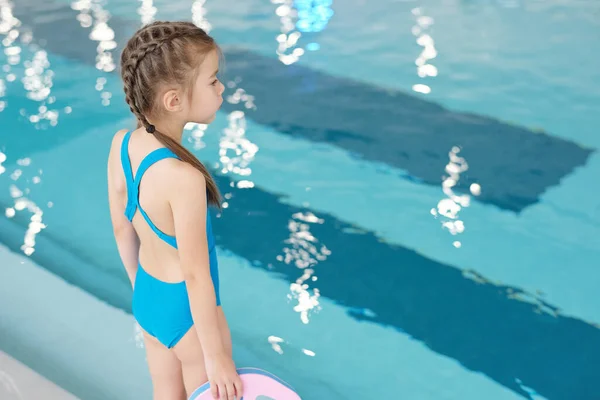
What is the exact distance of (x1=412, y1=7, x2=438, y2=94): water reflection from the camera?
15.7 ft

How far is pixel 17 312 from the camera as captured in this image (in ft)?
9.30

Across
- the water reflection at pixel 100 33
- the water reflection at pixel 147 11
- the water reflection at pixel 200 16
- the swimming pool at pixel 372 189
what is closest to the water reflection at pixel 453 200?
the swimming pool at pixel 372 189

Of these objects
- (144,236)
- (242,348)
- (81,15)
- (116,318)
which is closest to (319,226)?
(242,348)

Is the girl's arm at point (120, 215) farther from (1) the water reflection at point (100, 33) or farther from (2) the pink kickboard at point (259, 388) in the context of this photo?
(1) the water reflection at point (100, 33)

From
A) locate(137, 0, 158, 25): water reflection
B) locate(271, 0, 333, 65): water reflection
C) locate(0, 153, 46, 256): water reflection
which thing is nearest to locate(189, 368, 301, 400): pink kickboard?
locate(0, 153, 46, 256): water reflection

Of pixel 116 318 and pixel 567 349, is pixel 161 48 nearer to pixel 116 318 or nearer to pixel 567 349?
pixel 116 318

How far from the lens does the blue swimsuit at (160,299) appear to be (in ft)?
5.45

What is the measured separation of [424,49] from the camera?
17.5 feet

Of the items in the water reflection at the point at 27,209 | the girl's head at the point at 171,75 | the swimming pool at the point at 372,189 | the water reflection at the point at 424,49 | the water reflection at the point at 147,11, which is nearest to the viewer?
the girl's head at the point at 171,75

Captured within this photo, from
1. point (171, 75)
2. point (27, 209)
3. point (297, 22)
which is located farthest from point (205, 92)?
point (297, 22)

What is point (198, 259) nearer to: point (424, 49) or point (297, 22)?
point (424, 49)

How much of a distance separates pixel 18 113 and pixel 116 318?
2.34 meters

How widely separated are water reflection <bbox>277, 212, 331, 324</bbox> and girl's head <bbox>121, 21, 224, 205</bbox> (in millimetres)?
1450

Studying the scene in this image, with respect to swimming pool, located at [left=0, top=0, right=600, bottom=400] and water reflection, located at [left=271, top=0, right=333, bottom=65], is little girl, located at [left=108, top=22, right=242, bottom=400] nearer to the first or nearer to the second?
swimming pool, located at [left=0, top=0, right=600, bottom=400]
